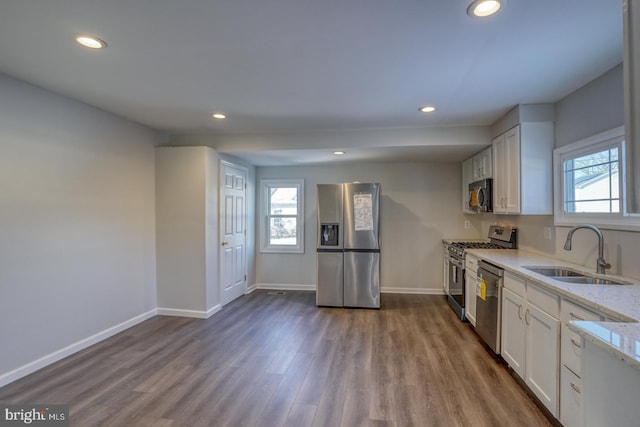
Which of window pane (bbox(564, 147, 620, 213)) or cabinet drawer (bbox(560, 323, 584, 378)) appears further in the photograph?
window pane (bbox(564, 147, 620, 213))

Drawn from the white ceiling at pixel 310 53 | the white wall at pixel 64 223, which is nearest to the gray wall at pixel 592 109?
the white ceiling at pixel 310 53

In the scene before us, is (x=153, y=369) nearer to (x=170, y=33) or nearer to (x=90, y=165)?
(x=90, y=165)

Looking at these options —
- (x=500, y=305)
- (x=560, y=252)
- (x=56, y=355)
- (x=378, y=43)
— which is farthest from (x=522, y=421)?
(x=56, y=355)

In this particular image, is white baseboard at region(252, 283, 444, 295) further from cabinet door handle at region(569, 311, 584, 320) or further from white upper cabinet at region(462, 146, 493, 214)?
cabinet door handle at region(569, 311, 584, 320)

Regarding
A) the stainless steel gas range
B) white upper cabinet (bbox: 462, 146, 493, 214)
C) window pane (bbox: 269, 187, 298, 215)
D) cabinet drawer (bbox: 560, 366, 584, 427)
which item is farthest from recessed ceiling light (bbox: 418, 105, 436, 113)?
window pane (bbox: 269, 187, 298, 215)

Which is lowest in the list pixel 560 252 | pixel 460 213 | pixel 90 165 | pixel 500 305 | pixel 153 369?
pixel 153 369

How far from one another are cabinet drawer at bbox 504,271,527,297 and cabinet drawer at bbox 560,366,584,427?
2.05 ft

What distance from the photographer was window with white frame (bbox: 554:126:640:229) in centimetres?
223

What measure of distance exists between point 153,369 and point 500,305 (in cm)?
312

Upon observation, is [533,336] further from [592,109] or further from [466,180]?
[466,180]

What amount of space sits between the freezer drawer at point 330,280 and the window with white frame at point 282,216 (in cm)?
100

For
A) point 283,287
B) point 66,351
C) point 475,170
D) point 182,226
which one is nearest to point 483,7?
point 475,170

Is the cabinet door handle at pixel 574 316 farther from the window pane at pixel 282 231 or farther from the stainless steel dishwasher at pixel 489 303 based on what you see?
the window pane at pixel 282 231

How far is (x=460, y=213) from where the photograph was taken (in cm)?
500
